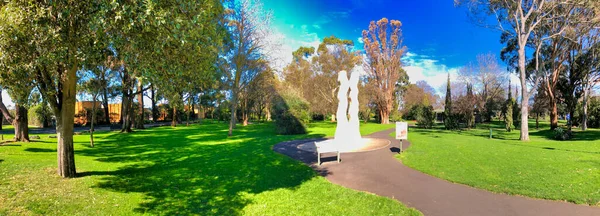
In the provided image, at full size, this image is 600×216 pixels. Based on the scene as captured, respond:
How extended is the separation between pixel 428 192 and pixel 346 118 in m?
9.53

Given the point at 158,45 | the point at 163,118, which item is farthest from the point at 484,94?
the point at 163,118

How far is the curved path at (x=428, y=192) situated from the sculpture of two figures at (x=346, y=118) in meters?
5.26

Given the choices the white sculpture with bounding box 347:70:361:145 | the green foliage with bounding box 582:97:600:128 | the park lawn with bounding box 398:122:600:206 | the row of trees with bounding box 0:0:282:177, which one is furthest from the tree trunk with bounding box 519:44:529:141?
the row of trees with bounding box 0:0:282:177

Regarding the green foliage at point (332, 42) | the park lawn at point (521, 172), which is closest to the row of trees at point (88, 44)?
the park lawn at point (521, 172)

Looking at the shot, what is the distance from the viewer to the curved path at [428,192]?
5.89m

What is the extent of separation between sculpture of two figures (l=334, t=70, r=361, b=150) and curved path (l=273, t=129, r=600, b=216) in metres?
5.26

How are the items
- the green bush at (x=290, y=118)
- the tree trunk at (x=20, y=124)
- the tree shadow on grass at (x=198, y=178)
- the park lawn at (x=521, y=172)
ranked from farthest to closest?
the green bush at (x=290, y=118), the tree trunk at (x=20, y=124), the park lawn at (x=521, y=172), the tree shadow on grass at (x=198, y=178)

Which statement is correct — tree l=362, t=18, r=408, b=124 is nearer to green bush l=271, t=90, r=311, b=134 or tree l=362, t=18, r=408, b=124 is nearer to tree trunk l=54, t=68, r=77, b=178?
green bush l=271, t=90, r=311, b=134

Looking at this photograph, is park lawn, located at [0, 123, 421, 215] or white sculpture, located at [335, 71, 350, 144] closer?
park lawn, located at [0, 123, 421, 215]

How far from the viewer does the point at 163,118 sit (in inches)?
2052

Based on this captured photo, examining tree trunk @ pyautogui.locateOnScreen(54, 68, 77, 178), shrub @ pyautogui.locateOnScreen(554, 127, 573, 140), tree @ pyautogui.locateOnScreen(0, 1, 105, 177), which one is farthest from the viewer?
shrub @ pyautogui.locateOnScreen(554, 127, 573, 140)

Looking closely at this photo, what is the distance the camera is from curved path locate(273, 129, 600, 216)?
19.3 feet

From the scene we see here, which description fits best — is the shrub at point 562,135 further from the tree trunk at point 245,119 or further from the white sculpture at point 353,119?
the tree trunk at point 245,119

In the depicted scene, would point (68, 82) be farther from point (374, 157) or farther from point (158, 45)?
point (374, 157)
